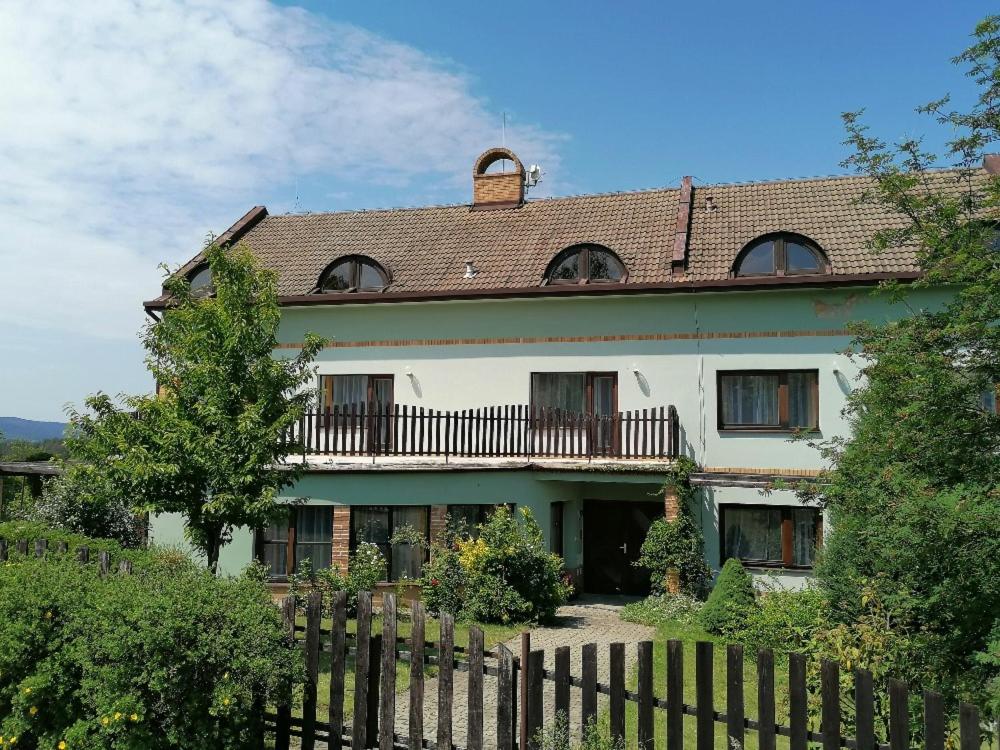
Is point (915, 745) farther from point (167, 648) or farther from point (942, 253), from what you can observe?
point (167, 648)

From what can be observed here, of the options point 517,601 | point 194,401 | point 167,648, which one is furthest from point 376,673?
point 517,601

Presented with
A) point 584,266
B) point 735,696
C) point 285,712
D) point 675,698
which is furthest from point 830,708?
point 584,266

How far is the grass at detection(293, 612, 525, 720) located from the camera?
8.60 metres

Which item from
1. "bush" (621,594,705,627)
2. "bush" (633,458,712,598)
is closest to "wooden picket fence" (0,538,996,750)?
"bush" (621,594,705,627)

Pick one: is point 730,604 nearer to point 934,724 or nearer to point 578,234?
point 934,724

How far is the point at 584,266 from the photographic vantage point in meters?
19.5

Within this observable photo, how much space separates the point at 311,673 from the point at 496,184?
58.8 ft

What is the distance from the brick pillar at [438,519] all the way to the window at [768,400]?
6.07 meters

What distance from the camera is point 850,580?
10.8 meters

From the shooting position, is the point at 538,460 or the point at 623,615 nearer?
the point at 623,615

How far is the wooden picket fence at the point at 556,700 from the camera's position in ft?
17.7

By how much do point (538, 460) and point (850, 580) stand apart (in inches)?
308

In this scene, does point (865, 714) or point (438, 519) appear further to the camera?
point (438, 519)

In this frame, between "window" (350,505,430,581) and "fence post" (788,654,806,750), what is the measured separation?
11419 millimetres
